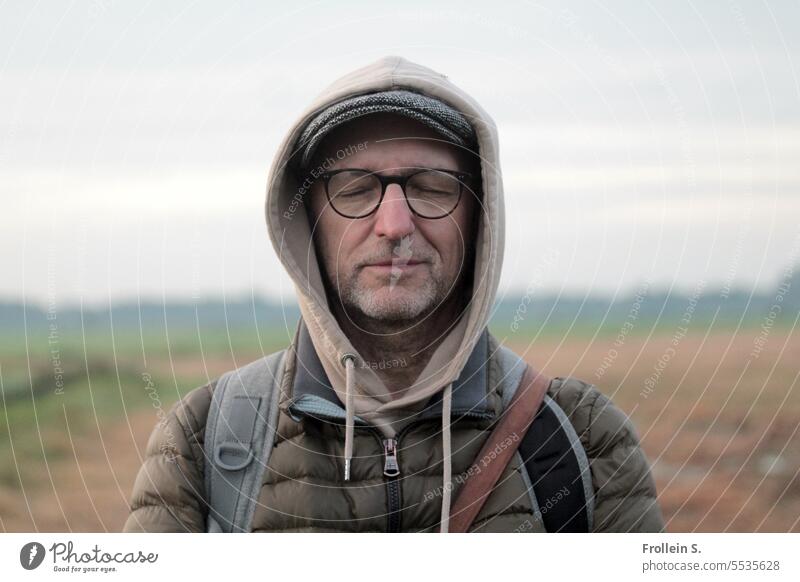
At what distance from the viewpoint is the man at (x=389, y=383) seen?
1.58 meters

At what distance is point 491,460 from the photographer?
1598 millimetres

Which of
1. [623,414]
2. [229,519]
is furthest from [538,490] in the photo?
[229,519]

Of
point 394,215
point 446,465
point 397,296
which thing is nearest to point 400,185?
point 394,215

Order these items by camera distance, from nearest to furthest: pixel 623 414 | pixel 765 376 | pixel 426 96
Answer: pixel 426 96, pixel 623 414, pixel 765 376

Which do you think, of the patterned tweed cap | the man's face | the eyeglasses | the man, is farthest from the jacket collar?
the patterned tweed cap

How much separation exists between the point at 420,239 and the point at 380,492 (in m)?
0.45

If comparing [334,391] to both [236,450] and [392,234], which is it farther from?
[392,234]

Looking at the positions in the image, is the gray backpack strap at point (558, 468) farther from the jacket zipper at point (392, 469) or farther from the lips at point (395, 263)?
the lips at point (395, 263)

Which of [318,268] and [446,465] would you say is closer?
[446,465]

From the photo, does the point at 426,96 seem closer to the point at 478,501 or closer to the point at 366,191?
the point at 366,191

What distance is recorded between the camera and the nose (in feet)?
Result: 5.20

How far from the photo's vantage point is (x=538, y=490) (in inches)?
62.2

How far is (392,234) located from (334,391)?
0.31 metres
